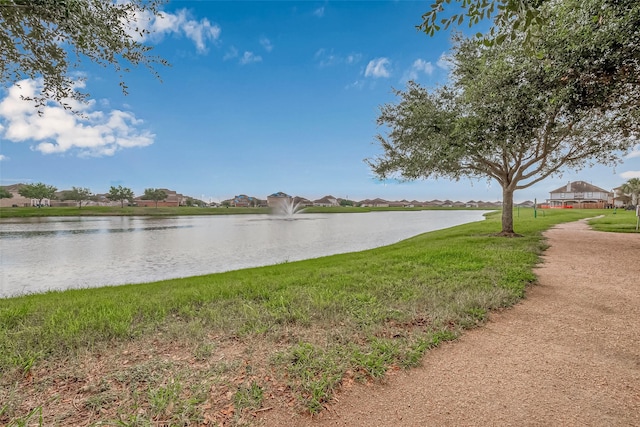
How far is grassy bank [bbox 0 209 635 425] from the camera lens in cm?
271

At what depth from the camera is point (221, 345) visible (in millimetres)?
3797

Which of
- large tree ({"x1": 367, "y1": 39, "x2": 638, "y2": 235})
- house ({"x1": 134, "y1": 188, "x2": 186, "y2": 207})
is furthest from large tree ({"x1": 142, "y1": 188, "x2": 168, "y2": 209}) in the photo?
large tree ({"x1": 367, "y1": 39, "x2": 638, "y2": 235})

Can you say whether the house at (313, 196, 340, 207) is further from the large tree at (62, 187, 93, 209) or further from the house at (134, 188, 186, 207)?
the large tree at (62, 187, 93, 209)

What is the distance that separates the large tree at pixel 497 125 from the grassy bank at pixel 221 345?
589cm

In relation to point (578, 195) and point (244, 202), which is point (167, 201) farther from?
point (578, 195)

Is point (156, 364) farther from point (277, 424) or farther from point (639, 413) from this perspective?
point (639, 413)

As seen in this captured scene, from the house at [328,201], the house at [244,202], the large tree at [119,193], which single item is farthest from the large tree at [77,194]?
the house at [328,201]

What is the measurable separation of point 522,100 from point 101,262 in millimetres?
17633

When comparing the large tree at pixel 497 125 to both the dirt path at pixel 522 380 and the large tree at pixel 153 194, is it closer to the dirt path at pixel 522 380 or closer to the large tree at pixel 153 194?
the dirt path at pixel 522 380

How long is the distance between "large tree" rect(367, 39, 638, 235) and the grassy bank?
589 centimetres

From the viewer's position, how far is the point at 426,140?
13.8 m

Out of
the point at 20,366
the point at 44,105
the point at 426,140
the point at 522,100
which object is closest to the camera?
the point at 20,366

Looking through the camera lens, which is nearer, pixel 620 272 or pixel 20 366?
pixel 20 366

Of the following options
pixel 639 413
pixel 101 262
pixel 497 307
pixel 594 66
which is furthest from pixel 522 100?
pixel 101 262
